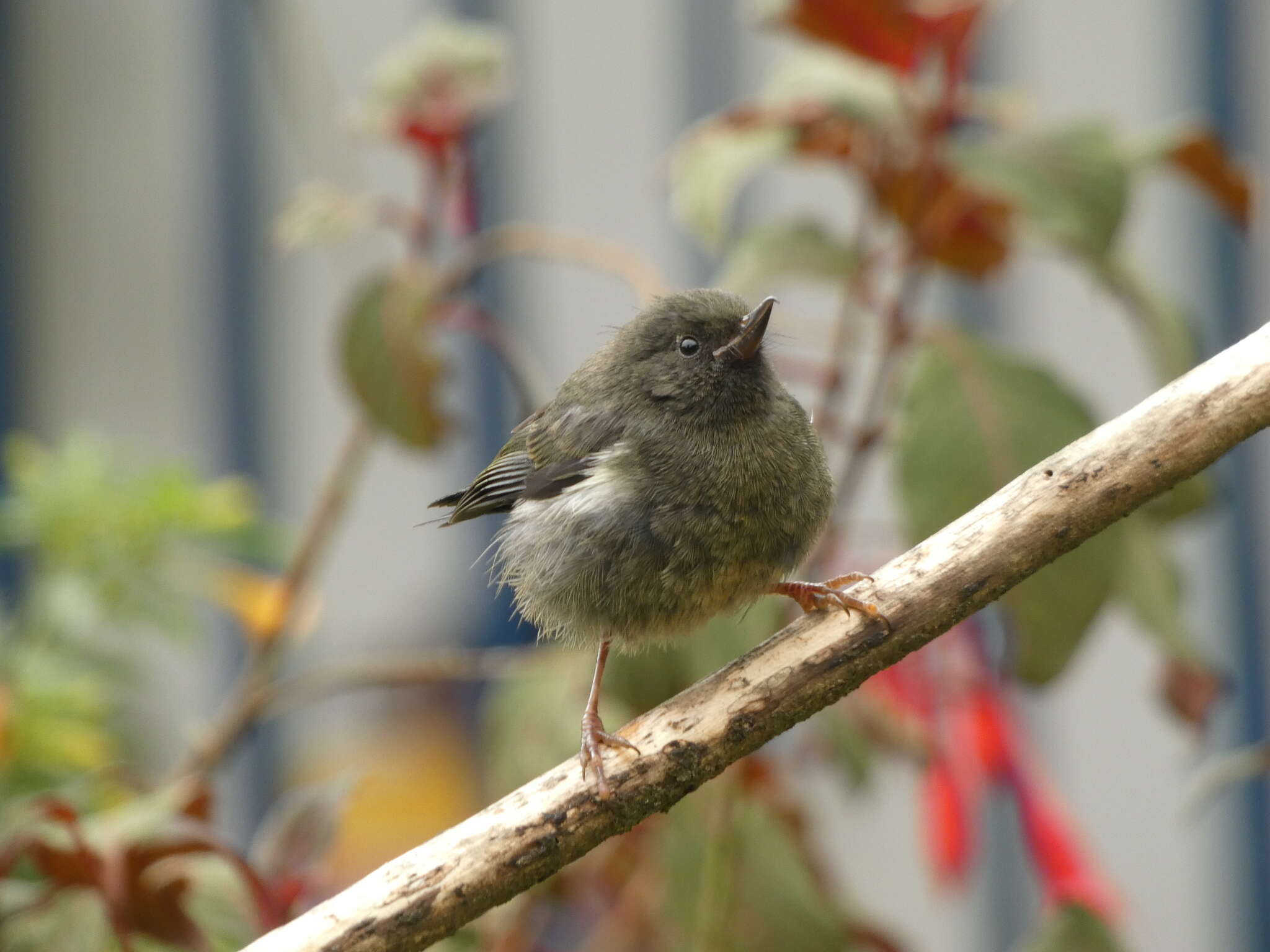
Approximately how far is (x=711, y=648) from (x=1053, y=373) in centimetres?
64

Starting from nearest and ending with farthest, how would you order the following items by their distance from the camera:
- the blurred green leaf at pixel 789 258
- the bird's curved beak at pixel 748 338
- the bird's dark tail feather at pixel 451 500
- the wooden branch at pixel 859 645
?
the wooden branch at pixel 859 645
the bird's curved beak at pixel 748 338
the bird's dark tail feather at pixel 451 500
the blurred green leaf at pixel 789 258

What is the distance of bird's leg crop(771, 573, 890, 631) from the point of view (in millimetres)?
1276

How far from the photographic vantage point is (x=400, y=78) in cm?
201

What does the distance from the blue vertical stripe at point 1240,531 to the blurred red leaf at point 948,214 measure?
1.97 meters

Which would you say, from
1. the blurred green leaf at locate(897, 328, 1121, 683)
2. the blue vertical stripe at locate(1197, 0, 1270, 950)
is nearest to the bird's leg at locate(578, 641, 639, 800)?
the blurred green leaf at locate(897, 328, 1121, 683)

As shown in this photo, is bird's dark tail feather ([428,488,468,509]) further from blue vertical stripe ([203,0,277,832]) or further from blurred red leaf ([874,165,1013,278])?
blue vertical stripe ([203,0,277,832])

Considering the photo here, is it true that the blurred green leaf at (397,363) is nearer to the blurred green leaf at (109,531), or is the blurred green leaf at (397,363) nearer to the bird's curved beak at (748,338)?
the blurred green leaf at (109,531)

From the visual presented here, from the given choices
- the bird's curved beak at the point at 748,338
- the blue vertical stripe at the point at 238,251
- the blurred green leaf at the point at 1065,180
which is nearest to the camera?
the bird's curved beak at the point at 748,338

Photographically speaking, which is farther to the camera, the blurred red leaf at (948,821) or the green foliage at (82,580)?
the blurred red leaf at (948,821)

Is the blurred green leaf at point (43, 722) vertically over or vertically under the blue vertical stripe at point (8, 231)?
under

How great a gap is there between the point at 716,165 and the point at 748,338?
420 mm

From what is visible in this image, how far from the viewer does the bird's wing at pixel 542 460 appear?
1557 mm

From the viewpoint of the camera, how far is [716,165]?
187cm

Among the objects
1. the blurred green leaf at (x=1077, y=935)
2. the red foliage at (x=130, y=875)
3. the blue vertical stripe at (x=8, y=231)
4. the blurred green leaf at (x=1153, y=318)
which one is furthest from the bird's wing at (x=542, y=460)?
the blue vertical stripe at (x=8, y=231)
